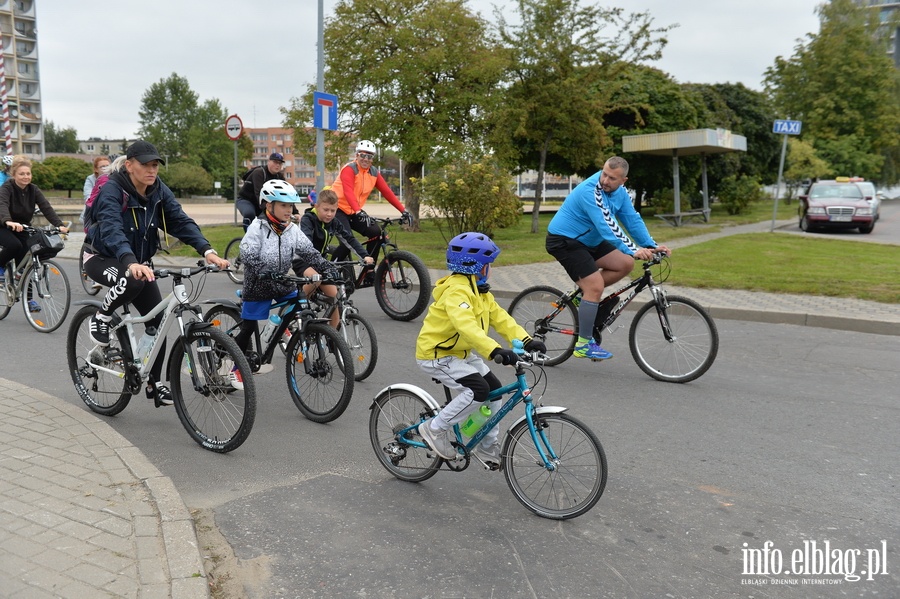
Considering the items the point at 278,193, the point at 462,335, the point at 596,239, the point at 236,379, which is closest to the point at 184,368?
the point at 236,379

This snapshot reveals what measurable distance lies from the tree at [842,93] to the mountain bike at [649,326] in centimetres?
4935

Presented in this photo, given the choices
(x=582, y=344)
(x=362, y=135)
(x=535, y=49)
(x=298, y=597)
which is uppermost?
(x=535, y=49)

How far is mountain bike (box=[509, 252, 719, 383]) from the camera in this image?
6832 mm

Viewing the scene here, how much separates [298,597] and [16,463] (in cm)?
223

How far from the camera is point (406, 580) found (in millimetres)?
3438

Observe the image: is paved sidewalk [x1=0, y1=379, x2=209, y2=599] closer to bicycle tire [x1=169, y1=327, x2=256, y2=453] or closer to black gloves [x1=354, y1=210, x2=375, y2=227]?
bicycle tire [x1=169, y1=327, x2=256, y2=453]

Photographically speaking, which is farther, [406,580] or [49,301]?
[49,301]

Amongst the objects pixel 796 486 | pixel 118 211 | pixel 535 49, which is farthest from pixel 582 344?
pixel 535 49

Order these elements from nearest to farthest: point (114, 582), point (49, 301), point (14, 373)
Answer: point (114, 582)
point (14, 373)
point (49, 301)

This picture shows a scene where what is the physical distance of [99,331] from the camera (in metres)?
5.56

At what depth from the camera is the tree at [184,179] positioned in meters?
64.6

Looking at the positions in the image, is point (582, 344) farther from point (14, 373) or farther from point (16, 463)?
point (14, 373)

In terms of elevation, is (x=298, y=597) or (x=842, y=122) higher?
(x=842, y=122)

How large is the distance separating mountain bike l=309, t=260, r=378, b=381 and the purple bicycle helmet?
8.31ft
